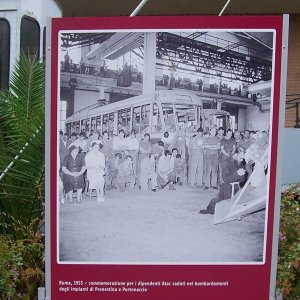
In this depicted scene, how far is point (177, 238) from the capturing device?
275 centimetres

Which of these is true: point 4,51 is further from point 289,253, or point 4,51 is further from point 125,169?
point 289,253

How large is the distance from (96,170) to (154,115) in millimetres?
479

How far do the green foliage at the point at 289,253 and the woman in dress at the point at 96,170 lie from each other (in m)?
1.40

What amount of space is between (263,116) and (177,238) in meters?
0.90

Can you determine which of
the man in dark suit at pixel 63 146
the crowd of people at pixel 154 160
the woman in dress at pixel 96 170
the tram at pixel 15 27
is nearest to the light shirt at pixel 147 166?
the crowd of people at pixel 154 160

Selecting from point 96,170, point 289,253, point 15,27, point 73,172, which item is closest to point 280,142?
point 289,253

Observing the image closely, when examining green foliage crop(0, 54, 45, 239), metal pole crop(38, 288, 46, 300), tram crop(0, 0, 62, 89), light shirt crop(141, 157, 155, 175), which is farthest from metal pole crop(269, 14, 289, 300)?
tram crop(0, 0, 62, 89)

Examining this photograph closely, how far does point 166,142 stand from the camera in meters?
2.68

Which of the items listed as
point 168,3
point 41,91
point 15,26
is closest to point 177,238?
point 41,91

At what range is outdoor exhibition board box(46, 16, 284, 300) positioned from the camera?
2654 mm

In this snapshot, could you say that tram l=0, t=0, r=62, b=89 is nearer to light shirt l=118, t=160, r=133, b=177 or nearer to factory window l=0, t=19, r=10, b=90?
factory window l=0, t=19, r=10, b=90

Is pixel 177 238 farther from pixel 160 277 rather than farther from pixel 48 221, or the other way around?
pixel 48 221

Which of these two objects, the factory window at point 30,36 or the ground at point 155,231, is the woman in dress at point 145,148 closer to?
the ground at point 155,231

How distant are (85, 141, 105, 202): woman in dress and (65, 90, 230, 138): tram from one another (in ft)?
0.46
